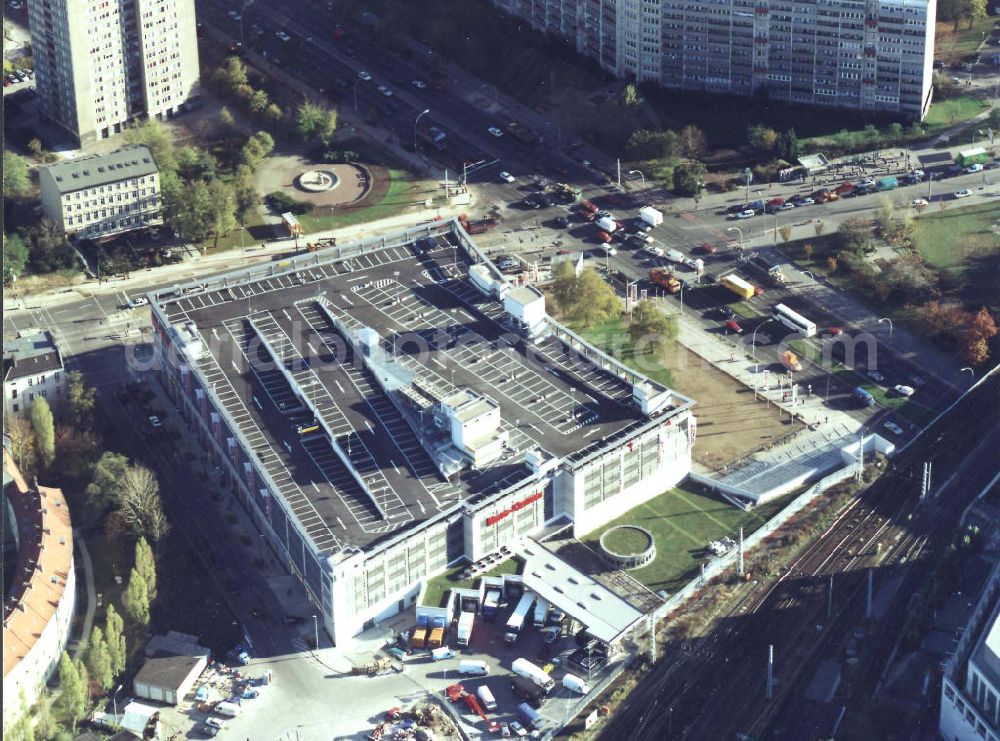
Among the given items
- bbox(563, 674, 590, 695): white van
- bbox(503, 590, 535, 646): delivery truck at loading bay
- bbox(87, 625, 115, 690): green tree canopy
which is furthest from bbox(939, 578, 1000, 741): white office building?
bbox(87, 625, 115, 690): green tree canopy

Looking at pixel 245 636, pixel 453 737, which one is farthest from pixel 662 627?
pixel 245 636

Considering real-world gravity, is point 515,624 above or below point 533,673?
above

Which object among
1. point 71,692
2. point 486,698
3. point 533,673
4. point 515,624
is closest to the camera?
point 71,692

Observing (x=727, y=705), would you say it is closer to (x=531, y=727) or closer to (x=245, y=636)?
(x=531, y=727)

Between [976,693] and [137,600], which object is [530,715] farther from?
[137,600]

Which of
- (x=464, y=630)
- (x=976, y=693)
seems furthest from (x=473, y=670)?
(x=976, y=693)

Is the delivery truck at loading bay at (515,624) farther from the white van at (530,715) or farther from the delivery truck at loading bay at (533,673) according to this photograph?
the white van at (530,715)

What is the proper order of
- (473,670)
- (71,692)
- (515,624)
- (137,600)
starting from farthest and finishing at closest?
(515,624) → (137,600) → (473,670) → (71,692)
